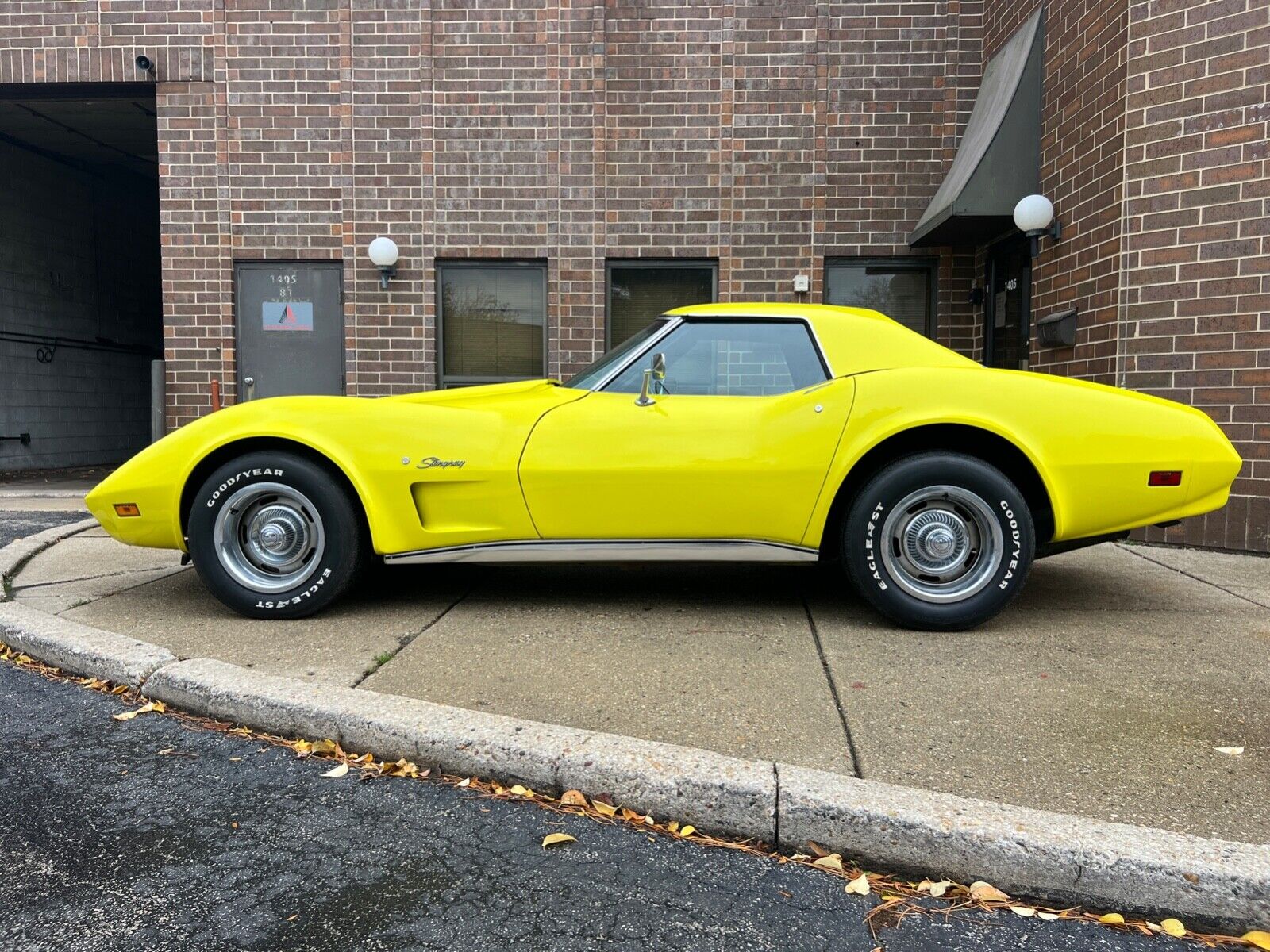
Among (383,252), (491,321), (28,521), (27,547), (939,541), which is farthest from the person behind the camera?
(491,321)

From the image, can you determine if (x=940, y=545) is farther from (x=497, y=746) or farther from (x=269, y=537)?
(x=269, y=537)

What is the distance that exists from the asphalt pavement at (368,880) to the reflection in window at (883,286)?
761 centimetres

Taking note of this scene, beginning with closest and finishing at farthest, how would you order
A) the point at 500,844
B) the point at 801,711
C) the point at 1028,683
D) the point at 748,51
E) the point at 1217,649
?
the point at 500,844
the point at 801,711
the point at 1028,683
the point at 1217,649
the point at 748,51

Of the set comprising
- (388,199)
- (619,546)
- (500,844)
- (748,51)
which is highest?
(748,51)

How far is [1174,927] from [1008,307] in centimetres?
723

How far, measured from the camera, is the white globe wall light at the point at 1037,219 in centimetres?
684

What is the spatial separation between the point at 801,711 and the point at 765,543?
42.6 inches

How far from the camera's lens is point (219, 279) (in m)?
9.06

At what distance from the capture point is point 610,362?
12.7ft

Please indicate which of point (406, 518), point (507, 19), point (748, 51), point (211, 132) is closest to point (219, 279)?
point (211, 132)

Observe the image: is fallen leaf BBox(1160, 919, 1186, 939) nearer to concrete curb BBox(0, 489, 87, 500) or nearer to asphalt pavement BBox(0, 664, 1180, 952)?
asphalt pavement BBox(0, 664, 1180, 952)

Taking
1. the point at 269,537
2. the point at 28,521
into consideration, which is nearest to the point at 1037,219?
the point at 269,537

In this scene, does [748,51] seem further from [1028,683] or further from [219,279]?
[1028,683]

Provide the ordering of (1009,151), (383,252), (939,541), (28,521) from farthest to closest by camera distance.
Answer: (383,252)
(1009,151)
(28,521)
(939,541)
